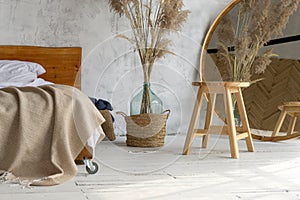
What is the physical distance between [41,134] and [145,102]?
1.09m

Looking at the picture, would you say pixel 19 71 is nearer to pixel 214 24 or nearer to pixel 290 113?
pixel 214 24

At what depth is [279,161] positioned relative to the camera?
3.05m

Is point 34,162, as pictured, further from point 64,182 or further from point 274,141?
point 274,141

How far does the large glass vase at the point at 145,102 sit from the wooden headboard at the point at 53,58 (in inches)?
22.4

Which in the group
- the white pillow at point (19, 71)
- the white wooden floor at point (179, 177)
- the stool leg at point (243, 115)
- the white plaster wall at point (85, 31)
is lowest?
the white wooden floor at point (179, 177)

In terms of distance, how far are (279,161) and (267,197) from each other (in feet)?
3.29

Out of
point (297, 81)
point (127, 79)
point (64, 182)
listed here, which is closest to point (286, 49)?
point (297, 81)

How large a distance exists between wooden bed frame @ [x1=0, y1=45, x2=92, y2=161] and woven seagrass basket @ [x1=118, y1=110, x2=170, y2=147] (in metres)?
0.69

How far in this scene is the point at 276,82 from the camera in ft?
13.0

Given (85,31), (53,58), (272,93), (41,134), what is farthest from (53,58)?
(272,93)

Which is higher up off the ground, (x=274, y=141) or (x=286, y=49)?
(x=286, y=49)

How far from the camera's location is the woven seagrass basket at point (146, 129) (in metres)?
3.05

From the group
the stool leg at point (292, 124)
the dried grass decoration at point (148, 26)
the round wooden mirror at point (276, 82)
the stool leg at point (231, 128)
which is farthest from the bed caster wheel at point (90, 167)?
the stool leg at point (292, 124)

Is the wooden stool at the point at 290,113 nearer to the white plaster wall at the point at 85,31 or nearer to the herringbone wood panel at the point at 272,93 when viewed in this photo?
the herringbone wood panel at the point at 272,93
